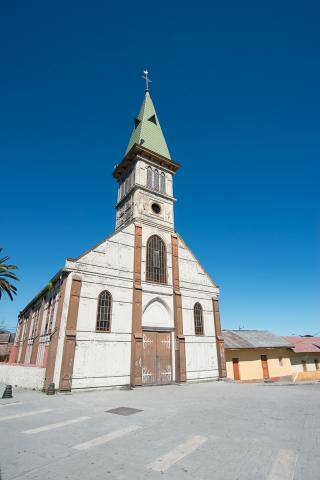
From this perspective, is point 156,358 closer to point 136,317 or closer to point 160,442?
point 136,317

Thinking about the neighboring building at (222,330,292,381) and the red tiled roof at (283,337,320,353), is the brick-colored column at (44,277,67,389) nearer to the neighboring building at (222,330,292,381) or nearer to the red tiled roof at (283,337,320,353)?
the neighboring building at (222,330,292,381)

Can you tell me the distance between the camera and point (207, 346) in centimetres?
2127

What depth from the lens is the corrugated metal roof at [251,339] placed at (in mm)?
27823

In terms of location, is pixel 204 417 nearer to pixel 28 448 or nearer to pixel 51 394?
pixel 28 448

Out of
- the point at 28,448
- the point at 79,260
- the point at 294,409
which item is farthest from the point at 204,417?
the point at 79,260

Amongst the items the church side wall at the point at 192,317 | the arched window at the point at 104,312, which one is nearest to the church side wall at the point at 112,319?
the arched window at the point at 104,312

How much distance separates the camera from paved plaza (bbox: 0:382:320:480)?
447 centimetres

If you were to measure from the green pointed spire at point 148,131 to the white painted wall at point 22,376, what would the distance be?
20.5 metres

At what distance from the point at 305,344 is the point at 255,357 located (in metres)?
11.2

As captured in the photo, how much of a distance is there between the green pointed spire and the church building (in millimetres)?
170

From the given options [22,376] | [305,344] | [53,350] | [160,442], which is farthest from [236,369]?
[160,442]

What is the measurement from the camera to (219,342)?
21984 mm

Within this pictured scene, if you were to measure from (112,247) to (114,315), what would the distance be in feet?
15.8

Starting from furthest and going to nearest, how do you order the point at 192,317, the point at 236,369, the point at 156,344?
the point at 236,369, the point at 192,317, the point at 156,344
